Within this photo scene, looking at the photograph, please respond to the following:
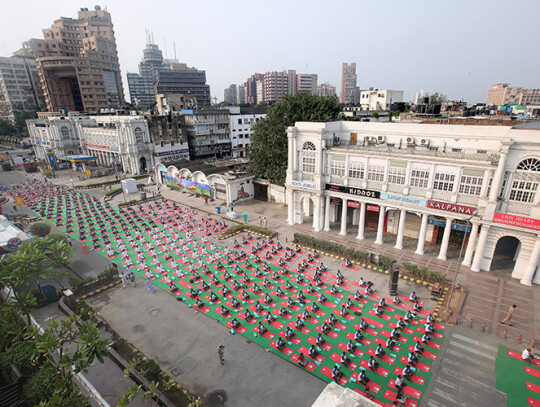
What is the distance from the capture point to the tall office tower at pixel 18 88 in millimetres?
148575

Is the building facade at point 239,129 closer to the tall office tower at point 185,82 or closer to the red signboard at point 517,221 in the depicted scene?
the red signboard at point 517,221

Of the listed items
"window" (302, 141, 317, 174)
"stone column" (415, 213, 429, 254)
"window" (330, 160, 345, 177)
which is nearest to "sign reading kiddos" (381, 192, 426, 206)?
"stone column" (415, 213, 429, 254)

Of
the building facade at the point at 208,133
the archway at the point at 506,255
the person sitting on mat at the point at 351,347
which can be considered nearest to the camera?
the person sitting on mat at the point at 351,347

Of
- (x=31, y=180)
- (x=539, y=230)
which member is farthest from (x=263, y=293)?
(x=31, y=180)

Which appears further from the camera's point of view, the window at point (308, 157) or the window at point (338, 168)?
the window at point (308, 157)

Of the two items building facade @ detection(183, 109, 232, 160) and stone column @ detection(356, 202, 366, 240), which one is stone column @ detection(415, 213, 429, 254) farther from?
building facade @ detection(183, 109, 232, 160)

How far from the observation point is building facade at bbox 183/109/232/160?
262ft

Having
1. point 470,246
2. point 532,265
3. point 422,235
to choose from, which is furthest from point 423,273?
point 532,265

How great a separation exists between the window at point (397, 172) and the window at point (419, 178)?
885 millimetres

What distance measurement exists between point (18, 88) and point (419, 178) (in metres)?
197

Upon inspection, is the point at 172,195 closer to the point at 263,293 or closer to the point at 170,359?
the point at 263,293

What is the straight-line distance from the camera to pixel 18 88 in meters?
153

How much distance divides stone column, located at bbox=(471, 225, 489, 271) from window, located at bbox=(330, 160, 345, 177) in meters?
14.9

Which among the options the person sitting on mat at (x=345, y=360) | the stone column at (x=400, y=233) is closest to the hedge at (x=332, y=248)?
the stone column at (x=400, y=233)
